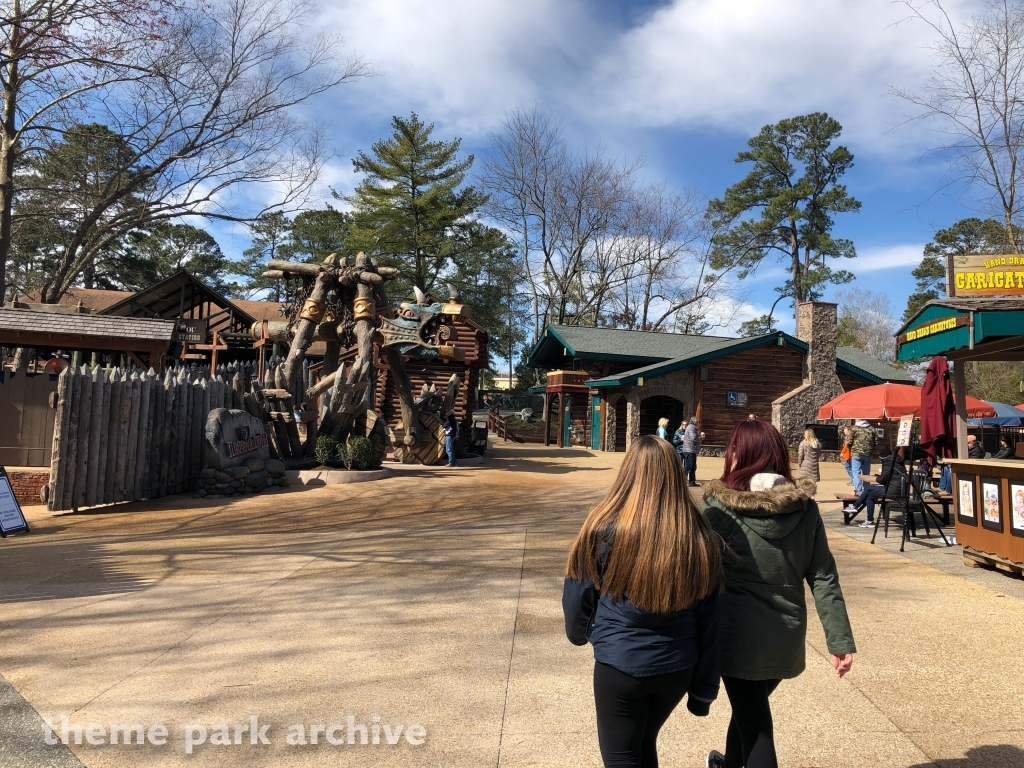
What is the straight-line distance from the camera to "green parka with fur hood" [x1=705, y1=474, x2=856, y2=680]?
254 cm

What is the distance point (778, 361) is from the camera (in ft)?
88.3

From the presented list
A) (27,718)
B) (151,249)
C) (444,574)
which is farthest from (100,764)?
(151,249)

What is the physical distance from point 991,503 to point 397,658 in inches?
242

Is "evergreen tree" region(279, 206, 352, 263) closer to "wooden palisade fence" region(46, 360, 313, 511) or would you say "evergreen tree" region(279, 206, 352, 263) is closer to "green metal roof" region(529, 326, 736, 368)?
"green metal roof" region(529, 326, 736, 368)

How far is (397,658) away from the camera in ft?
14.3

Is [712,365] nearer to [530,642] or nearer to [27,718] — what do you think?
[530,642]

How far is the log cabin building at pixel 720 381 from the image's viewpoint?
84.4ft

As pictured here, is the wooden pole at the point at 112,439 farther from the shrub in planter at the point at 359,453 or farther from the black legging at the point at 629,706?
the black legging at the point at 629,706

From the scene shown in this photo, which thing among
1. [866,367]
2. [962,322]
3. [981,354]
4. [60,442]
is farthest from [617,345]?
[60,442]

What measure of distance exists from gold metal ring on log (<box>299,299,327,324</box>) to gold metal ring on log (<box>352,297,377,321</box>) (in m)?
0.71

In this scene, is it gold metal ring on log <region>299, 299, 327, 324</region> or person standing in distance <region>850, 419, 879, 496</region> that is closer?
person standing in distance <region>850, 419, 879, 496</region>

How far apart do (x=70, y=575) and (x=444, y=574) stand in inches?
134

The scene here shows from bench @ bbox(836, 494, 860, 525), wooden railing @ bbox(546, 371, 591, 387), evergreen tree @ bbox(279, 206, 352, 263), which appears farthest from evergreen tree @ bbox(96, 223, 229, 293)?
bench @ bbox(836, 494, 860, 525)

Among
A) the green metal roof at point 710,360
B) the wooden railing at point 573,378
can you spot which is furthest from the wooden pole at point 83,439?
the wooden railing at point 573,378
